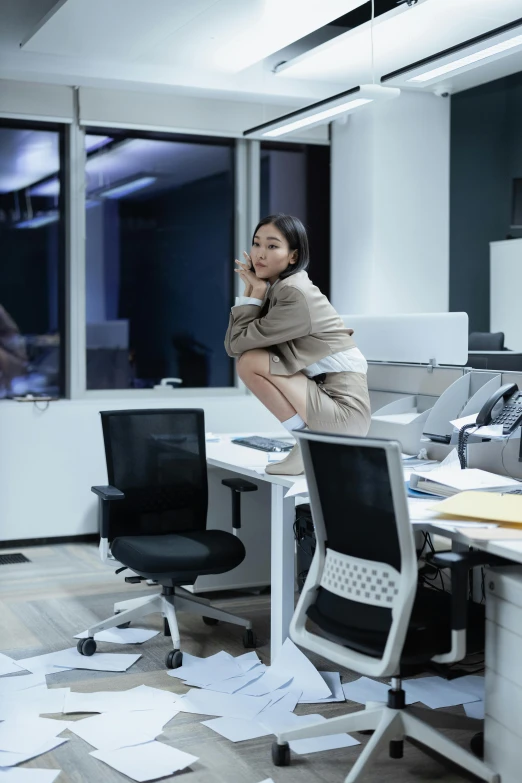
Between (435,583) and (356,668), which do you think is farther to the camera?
(435,583)

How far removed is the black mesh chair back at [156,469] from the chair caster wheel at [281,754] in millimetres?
1350

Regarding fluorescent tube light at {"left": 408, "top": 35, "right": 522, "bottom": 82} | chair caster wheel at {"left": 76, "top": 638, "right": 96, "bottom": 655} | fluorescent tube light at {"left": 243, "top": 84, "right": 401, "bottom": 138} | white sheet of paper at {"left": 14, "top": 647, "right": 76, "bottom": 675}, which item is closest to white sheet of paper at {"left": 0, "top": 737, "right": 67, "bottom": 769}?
white sheet of paper at {"left": 14, "top": 647, "right": 76, "bottom": 675}

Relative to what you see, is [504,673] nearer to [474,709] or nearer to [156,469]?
[474,709]

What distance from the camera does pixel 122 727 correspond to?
2.91 metres

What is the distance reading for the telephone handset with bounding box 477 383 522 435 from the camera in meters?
3.18

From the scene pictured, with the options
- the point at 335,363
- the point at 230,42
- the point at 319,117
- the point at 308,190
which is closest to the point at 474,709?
the point at 335,363

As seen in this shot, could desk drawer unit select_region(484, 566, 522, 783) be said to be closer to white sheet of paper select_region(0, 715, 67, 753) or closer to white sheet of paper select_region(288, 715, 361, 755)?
white sheet of paper select_region(288, 715, 361, 755)

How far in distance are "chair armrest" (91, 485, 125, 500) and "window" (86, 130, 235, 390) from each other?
232cm

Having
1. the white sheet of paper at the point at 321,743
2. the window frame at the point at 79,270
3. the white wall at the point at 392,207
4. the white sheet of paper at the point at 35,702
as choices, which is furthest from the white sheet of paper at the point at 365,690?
the white wall at the point at 392,207

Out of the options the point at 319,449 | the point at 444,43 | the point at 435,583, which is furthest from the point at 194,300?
the point at 319,449

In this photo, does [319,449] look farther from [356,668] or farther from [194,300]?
[194,300]

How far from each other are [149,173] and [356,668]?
4306mm

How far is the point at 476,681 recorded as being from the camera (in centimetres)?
339

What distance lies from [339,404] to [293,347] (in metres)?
0.27
